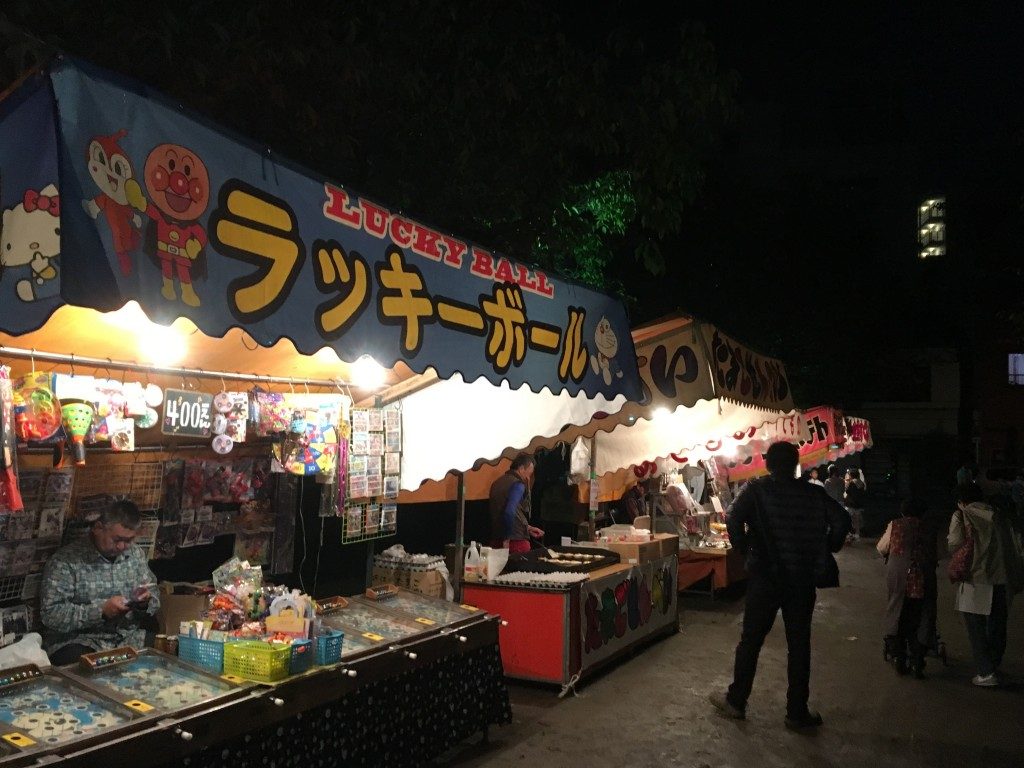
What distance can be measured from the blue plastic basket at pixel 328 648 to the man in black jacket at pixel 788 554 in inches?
129

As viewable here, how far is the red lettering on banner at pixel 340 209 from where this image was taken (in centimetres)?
376

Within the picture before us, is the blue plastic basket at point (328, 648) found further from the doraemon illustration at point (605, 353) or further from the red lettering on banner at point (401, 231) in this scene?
the doraemon illustration at point (605, 353)

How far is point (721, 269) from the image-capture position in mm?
21688

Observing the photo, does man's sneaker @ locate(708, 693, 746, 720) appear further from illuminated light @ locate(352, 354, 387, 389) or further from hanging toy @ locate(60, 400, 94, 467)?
hanging toy @ locate(60, 400, 94, 467)

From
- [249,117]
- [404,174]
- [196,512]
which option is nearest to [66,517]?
[196,512]

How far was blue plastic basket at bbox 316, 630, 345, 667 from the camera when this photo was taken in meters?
4.27

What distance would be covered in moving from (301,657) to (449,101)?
273 inches

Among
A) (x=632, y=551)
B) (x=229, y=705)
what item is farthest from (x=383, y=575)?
(x=229, y=705)

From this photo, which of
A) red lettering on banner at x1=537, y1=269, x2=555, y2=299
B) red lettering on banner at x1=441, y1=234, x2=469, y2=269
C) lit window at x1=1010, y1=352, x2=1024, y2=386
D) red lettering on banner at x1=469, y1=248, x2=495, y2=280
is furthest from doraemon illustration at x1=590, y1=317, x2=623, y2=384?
lit window at x1=1010, y1=352, x2=1024, y2=386

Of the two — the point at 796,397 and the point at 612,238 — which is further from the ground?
the point at 612,238

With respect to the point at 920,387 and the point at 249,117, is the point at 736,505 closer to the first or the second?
the point at 249,117

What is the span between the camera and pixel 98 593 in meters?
4.69

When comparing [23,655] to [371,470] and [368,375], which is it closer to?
[371,470]

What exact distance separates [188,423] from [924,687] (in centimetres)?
693
